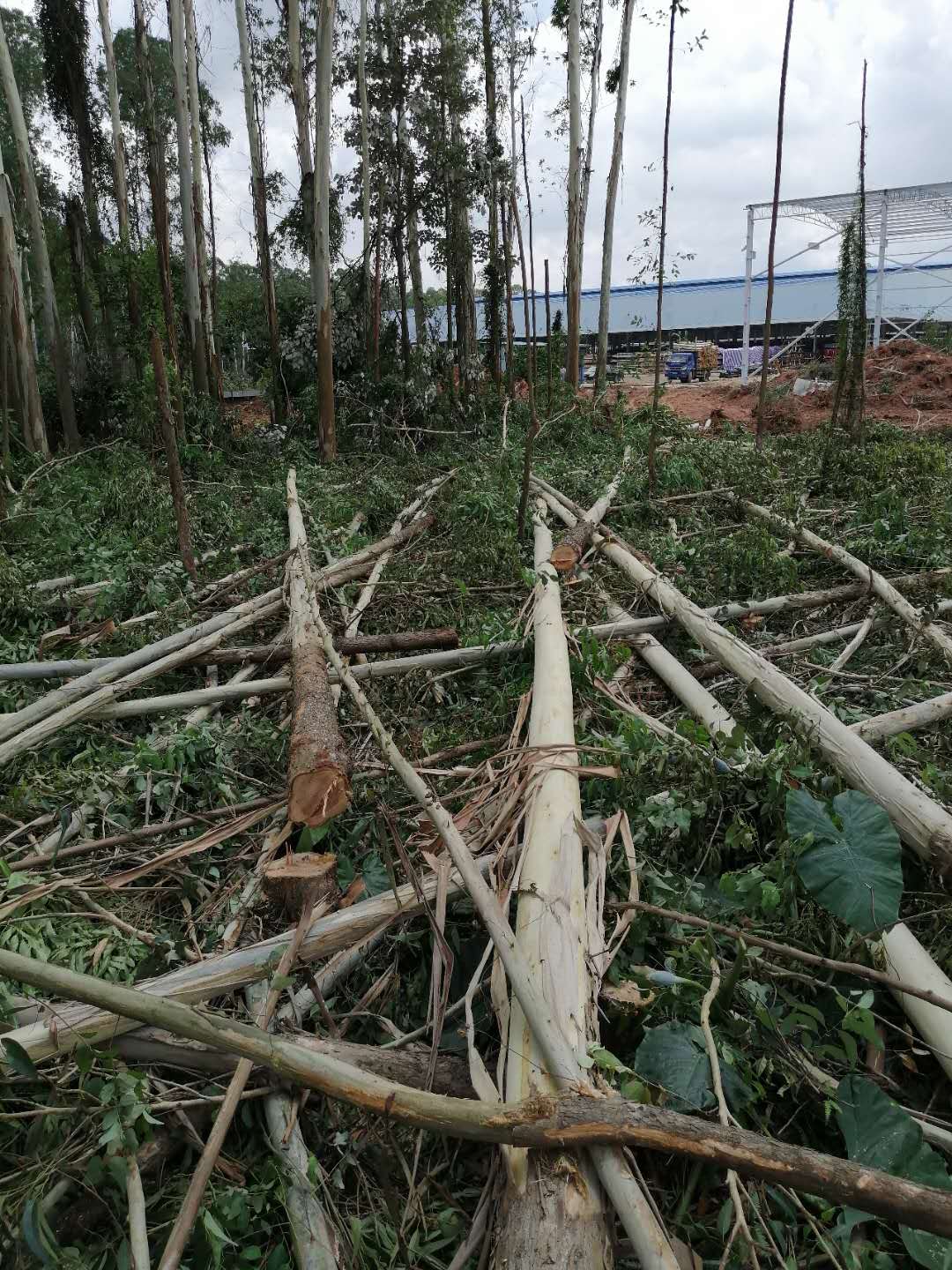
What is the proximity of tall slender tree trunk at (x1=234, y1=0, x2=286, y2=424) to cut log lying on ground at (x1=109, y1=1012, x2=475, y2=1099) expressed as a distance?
34.8ft

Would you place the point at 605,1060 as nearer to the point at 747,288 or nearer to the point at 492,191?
the point at 492,191

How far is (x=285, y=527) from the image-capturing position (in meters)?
6.54

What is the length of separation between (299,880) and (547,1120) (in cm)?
108

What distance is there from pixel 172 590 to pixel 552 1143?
4321 millimetres

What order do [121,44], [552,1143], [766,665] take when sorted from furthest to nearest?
1. [121,44]
2. [766,665]
3. [552,1143]

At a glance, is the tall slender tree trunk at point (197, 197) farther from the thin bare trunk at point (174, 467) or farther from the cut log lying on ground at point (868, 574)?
the cut log lying on ground at point (868, 574)

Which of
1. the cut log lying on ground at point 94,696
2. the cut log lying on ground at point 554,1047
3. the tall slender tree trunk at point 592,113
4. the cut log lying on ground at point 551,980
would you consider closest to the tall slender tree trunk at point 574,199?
the tall slender tree trunk at point 592,113

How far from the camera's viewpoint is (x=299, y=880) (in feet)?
7.45

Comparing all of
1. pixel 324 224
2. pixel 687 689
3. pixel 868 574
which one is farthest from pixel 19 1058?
pixel 324 224

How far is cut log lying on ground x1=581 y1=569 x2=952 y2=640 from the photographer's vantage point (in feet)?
13.5

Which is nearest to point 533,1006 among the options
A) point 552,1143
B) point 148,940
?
point 552,1143

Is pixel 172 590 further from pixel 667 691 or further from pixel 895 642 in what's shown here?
pixel 895 642

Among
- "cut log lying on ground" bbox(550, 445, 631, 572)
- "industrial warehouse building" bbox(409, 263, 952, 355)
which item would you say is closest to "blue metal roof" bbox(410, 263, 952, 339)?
"industrial warehouse building" bbox(409, 263, 952, 355)

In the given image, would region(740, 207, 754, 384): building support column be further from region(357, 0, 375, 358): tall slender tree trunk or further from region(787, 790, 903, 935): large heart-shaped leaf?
region(787, 790, 903, 935): large heart-shaped leaf
